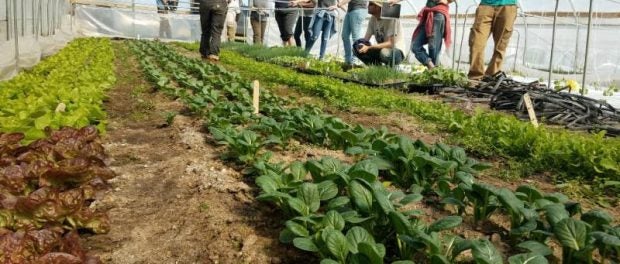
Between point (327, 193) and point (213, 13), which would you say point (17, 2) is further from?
point (327, 193)

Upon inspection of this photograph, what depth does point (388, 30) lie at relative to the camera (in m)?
9.65

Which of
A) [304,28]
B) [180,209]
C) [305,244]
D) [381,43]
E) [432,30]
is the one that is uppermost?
[304,28]

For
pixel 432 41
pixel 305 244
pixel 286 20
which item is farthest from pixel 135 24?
pixel 305 244

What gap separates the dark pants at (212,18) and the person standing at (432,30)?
4.36 m

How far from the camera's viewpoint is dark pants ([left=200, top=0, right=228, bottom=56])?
426 inches

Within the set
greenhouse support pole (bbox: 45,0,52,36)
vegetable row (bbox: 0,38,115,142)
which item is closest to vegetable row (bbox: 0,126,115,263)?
vegetable row (bbox: 0,38,115,142)

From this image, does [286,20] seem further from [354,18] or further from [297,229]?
[297,229]

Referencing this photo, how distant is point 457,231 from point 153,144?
8.34 feet

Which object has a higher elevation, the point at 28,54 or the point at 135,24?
the point at 135,24

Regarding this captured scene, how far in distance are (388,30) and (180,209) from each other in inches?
302

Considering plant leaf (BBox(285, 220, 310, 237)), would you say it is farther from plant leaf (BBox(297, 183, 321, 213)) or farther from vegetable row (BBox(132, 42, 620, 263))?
plant leaf (BBox(297, 183, 321, 213))

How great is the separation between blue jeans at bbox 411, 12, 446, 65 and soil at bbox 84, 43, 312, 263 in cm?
567

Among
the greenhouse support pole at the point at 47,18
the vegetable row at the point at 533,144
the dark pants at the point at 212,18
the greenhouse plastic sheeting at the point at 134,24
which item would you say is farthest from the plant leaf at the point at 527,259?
the greenhouse plastic sheeting at the point at 134,24

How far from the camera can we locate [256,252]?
223 cm
